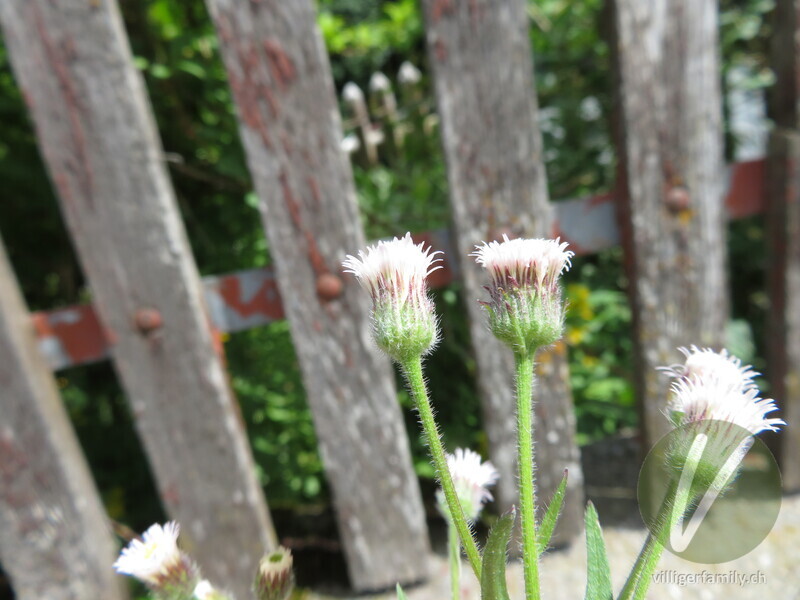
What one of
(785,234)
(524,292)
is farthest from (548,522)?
(785,234)

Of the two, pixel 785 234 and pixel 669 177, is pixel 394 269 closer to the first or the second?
pixel 669 177

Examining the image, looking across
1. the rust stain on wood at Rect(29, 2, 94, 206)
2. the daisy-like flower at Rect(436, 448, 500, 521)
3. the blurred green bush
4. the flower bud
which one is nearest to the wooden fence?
the rust stain on wood at Rect(29, 2, 94, 206)

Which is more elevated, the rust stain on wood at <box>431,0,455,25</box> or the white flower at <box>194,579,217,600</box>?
the rust stain on wood at <box>431,0,455,25</box>

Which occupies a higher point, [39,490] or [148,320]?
[148,320]

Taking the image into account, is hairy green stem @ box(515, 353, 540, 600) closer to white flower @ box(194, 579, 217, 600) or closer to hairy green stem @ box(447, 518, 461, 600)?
hairy green stem @ box(447, 518, 461, 600)

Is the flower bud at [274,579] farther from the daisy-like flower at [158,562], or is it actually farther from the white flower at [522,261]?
the white flower at [522,261]

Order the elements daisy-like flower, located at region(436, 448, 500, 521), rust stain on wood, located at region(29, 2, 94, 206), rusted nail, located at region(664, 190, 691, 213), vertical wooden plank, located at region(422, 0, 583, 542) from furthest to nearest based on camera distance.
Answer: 1. rusted nail, located at region(664, 190, 691, 213)
2. vertical wooden plank, located at region(422, 0, 583, 542)
3. rust stain on wood, located at region(29, 2, 94, 206)
4. daisy-like flower, located at region(436, 448, 500, 521)

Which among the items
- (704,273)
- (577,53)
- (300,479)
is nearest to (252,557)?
(300,479)
